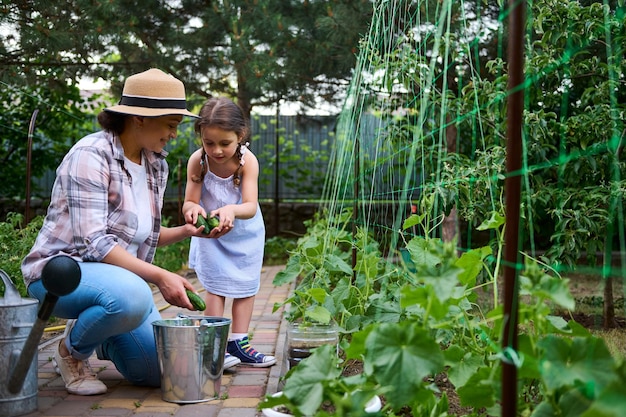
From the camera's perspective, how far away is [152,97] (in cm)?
250

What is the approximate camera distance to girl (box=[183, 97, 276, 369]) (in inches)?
115

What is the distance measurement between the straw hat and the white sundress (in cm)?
63

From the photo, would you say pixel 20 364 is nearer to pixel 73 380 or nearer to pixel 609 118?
pixel 73 380

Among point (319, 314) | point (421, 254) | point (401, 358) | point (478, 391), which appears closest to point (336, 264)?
point (319, 314)

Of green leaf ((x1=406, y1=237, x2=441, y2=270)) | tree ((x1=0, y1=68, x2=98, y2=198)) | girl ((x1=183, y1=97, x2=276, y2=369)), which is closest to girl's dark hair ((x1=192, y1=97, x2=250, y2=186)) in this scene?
girl ((x1=183, y1=97, x2=276, y2=369))

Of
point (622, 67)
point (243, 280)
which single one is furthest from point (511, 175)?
point (622, 67)

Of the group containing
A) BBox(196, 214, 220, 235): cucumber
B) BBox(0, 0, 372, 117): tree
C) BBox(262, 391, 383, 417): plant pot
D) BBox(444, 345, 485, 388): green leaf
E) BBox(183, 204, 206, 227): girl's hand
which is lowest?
BBox(262, 391, 383, 417): plant pot

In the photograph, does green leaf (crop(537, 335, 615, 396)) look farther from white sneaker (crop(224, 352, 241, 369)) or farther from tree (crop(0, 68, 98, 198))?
tree (crop(0, 68, 98, 198))

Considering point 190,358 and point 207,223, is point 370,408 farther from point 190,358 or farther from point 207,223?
point 207,223

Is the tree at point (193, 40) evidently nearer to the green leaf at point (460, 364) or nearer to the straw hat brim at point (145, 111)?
the straw hat brim at point (145, 111)

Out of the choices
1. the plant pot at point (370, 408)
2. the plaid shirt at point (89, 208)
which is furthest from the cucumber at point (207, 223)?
the plant pot at point (370, 408)

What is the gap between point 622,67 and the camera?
3107 millimetres

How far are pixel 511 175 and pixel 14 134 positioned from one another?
8.12 m

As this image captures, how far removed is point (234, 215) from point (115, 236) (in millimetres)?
605
